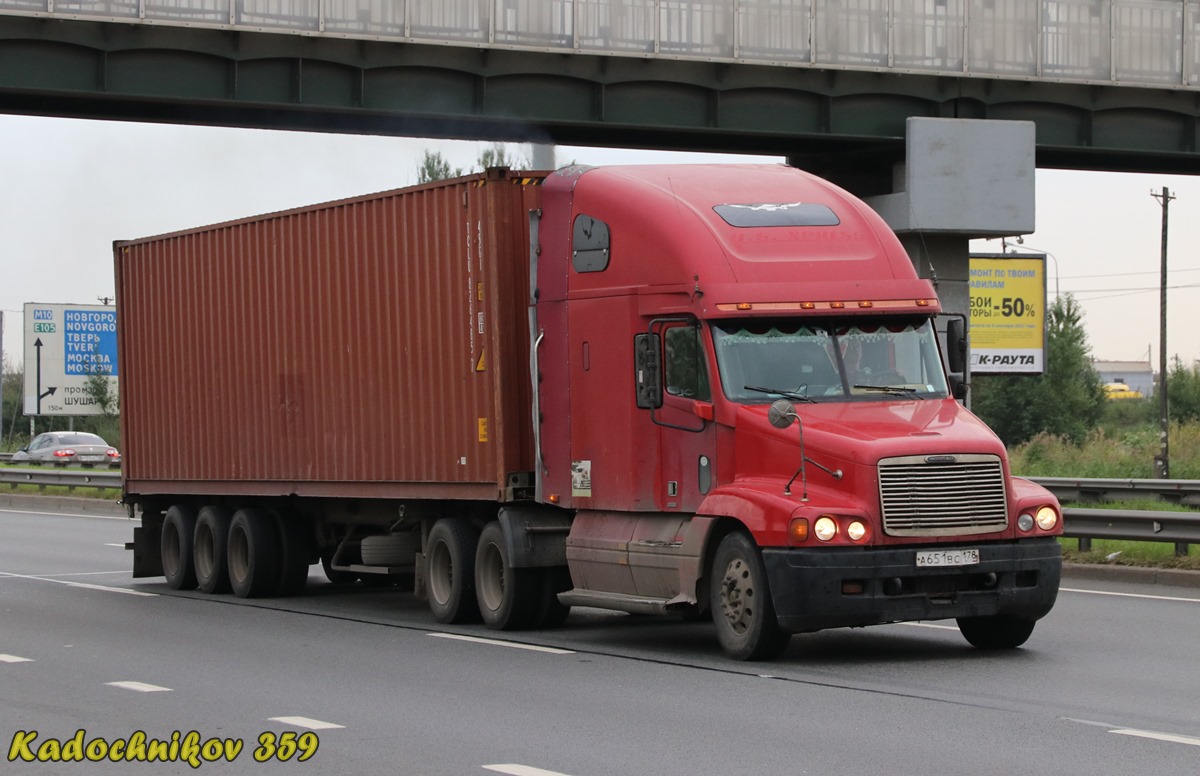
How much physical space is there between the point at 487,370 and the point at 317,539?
445 cm

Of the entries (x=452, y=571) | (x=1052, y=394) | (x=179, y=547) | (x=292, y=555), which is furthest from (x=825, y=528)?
(x=1052, y=394)

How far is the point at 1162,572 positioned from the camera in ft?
64.1

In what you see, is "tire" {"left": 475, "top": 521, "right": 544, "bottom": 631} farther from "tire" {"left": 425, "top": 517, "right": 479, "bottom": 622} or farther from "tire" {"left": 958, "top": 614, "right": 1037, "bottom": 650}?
"tire" {"left": 958, "top": 614, "right": 1037, "bottom": 650}

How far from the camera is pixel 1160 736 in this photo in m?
9.68

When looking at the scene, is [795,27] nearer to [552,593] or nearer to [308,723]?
[552,593]

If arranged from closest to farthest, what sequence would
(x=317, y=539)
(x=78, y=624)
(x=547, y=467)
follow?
(x=547, y=467), (x=78, y=624), (x=317, y=539)

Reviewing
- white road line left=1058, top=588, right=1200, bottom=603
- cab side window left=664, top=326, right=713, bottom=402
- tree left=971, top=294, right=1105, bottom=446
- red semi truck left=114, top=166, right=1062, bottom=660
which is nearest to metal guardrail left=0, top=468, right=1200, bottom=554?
white road line left=1058, top=588, right=1200, bottom=603

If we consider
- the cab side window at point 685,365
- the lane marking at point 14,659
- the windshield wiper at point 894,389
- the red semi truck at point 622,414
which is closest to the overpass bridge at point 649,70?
the red semi truck at point 622,414

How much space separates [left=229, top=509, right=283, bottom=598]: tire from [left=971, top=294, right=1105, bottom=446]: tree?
171 feet

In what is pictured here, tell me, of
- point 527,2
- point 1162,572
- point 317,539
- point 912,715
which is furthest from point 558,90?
point 912,715

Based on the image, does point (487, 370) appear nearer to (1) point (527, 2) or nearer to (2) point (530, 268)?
(2) point (530, 268)

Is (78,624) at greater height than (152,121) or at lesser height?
lesser

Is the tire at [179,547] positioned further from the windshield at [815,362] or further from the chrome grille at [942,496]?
the chrome grille at [942,496]

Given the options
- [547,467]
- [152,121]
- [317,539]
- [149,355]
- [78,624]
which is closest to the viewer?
[547,467]
